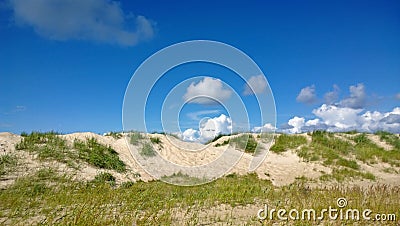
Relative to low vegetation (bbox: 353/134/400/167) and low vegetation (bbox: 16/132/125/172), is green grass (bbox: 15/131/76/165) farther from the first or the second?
low vegetation (bbox: 353/134/400/167)

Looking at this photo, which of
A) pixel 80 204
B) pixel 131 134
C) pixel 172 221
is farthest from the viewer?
pixel 131 134

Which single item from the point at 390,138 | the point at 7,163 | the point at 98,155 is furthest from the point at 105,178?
the point at 390,138

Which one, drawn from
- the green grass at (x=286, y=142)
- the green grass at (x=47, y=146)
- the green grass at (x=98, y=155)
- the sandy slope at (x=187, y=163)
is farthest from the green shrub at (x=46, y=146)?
the green grass at (x=286, y=142)

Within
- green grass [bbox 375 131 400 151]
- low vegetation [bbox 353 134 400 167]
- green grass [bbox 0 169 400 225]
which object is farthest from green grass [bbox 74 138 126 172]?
green grass [bbox 375 131 400 151]

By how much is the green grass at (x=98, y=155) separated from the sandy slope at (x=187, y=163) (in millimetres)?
350

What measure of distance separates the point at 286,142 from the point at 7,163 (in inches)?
629

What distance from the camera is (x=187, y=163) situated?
15602mm

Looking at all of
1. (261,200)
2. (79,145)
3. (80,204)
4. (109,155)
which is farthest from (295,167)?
(80,204)

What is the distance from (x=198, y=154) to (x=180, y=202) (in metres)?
8.34

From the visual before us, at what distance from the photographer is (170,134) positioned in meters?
18.3

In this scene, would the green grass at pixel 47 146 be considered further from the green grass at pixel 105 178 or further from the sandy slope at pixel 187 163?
the green grass at pixel 105 178

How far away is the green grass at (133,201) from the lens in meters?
6.76

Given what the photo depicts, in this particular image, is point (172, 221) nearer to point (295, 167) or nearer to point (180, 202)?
point (180, 202)

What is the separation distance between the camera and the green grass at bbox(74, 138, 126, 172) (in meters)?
12.9
